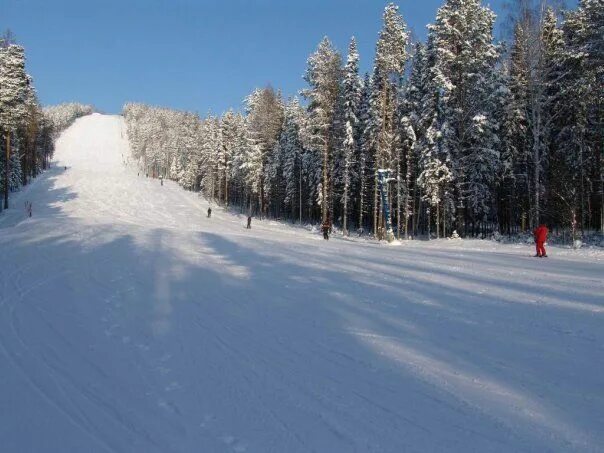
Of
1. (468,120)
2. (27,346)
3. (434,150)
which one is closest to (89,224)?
(27,346)

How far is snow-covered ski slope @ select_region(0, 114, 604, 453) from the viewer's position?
15.3ft

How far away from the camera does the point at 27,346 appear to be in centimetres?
730

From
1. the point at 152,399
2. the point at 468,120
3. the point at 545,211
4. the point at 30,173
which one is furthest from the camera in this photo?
the point at 30,173

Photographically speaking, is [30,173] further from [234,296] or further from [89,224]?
[234,296]

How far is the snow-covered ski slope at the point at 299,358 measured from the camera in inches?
184

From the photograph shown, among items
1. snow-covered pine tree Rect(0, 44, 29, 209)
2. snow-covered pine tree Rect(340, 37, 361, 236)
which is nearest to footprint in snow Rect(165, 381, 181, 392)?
snow-covered pine tree Rect(340, 37, 361, 236)

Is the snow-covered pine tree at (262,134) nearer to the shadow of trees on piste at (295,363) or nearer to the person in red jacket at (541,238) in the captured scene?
the person in red jacket at (541,238)

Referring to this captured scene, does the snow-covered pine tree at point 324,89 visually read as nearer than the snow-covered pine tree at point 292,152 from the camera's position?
Yes

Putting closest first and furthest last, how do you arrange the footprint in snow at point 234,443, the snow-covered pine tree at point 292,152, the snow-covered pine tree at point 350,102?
the footprint in snow at point 234,443 → the snow-covered pine tree at point 350,102 → the snow-covered pine tree at point 292,152

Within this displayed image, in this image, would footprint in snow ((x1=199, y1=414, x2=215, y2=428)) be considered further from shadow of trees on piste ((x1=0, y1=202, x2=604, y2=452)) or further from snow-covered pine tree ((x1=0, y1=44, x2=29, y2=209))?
snow-covered pine tree ((x1=0, y1=44, x2=29, y2=209))

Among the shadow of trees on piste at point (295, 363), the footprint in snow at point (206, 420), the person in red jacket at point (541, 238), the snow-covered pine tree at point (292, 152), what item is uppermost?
the snow-covered pine tree at point (292, 152)

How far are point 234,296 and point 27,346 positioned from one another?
412 cm

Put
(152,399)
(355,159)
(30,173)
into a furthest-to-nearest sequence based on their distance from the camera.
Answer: (30,173), (355,159), (152,399)

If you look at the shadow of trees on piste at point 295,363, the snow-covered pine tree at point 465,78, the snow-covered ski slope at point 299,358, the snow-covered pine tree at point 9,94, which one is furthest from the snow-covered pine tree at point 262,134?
the shadow of trees on piste at point 295,363
